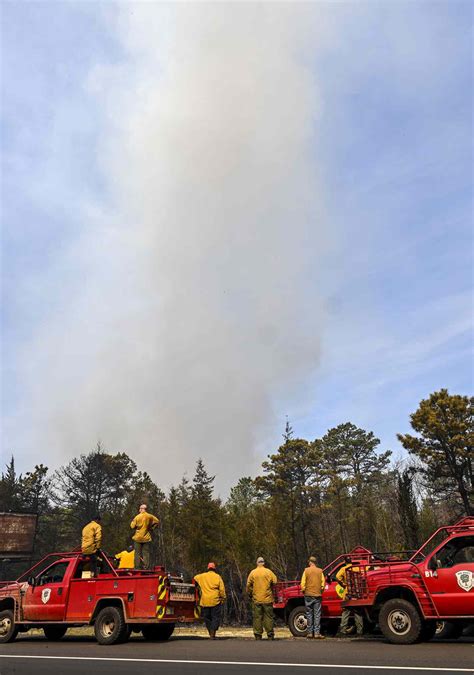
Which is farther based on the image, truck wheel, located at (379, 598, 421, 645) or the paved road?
truck wheel, located at (379, 598, 421, 645)

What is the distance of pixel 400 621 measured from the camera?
10.6m

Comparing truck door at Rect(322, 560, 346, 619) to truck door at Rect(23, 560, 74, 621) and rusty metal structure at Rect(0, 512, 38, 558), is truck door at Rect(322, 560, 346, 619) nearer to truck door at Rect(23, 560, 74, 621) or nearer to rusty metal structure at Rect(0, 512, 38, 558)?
truck door at Rect(23, 560, 74, 621)

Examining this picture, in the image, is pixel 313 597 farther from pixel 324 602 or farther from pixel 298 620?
pixel 298 620

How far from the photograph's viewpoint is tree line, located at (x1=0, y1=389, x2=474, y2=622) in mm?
33219

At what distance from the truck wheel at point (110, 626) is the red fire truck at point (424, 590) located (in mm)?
4497

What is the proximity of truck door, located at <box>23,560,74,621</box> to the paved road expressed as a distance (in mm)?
630

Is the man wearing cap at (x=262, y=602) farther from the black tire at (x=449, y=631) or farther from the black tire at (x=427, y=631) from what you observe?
the black tire at (x=449, y=631)

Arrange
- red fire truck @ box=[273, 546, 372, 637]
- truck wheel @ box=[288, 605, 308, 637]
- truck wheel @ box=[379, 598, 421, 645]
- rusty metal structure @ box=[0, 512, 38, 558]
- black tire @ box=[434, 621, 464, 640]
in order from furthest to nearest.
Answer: rusty metal structure @ box=[0, 512, 38, 558] → truck wheel @ box=[288, 605, 308, 637] → red fire truck @ box=[273, 546, 372, 637] → black tire @ box=[434, 621, 464, 640] → truck wheel @ box=[379, 598, 421, 645]

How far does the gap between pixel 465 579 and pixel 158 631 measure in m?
6.39

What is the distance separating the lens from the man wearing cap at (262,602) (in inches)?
484

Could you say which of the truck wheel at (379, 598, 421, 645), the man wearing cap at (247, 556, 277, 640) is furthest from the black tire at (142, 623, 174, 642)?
the truck wheel at (379, 598, 421, 645)

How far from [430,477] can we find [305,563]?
28.9ft

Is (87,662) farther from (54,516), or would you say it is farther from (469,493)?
(54,516)

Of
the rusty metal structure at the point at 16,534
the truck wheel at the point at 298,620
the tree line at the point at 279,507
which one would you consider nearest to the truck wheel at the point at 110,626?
the truck wheel at the point at 298,620
